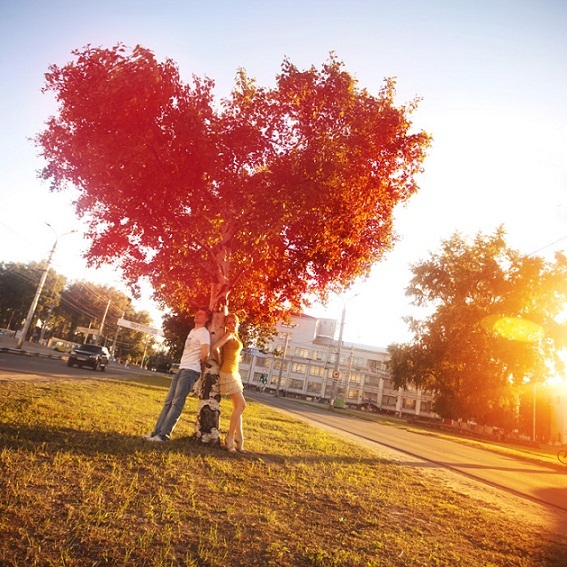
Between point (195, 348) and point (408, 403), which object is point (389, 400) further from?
point (195, 348)

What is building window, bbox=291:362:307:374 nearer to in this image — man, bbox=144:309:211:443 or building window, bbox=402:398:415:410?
building window, bbox=402:398:415:410

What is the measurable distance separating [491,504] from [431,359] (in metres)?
30.9

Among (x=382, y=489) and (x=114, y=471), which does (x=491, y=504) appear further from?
(x=114, y=471)

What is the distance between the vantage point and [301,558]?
2883 millimetres

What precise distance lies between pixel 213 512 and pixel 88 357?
3054 cm

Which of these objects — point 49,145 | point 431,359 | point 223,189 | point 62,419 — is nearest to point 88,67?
point 49,145

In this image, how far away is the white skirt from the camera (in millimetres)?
6820

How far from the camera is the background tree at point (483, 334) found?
3306cm

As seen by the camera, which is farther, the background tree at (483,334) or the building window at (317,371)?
the building window at (317,371)

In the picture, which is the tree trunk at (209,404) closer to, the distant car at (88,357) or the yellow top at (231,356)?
the yellow top at (231,356)

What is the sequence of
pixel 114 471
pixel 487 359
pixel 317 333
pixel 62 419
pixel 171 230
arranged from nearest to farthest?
pixel 114 471, pixel 62 419, pixel 171 230, pixel 487 359, pixel 317 333

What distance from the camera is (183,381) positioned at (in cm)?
650

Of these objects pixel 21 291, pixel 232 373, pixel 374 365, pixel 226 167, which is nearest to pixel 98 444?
pixel 232 373

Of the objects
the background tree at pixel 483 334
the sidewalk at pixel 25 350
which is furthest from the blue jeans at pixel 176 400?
the background tree at pixel 483 334
